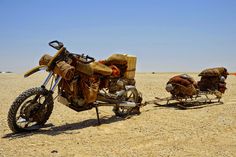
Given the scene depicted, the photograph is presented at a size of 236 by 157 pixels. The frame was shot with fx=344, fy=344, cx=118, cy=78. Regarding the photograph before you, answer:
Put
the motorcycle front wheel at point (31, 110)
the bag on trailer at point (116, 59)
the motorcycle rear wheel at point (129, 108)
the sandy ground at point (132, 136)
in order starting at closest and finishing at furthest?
the sandy ground at point (132, 136), the motorcycle front wheel at point (31, 110), the bag on trailer at point (116, 59), the motorcycle rear wheel at point (129, 108)

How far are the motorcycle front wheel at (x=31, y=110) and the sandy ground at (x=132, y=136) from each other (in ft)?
0.74

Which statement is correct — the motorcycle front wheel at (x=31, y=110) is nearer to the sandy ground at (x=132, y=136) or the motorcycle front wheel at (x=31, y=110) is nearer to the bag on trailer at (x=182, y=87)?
the sandy ground at (x=132, y=136)

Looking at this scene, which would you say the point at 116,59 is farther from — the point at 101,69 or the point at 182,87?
the point at 182,87

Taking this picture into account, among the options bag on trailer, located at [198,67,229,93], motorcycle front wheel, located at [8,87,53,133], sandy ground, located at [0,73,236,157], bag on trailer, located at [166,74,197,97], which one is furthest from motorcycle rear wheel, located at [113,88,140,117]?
bag on trailer, located at [198,67,229,93]

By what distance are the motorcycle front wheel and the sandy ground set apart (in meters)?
0.23

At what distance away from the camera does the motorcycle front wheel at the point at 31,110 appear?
667 centimetres

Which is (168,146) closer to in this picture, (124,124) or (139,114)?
(124,124)

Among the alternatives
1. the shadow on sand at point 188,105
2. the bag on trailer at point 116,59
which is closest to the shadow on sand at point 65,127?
the bag on trailer at point 116,59

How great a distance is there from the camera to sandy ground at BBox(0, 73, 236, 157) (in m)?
5.73

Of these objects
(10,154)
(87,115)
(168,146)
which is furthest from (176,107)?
(10,154)

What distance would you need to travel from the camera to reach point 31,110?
6.98m

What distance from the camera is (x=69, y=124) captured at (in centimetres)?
823

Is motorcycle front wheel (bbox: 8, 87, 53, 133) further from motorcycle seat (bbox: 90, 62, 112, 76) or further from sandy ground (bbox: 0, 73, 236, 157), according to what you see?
motorcycle seat (bbox: 90, 62, 112, 76)

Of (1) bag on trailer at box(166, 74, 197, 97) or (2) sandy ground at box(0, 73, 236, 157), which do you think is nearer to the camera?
(2) sandy ground at box(0, 73, 236, 157)
